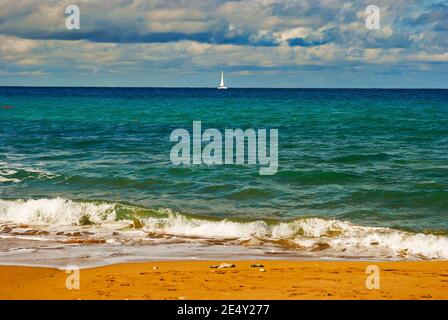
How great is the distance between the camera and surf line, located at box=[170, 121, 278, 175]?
2702 centimetres

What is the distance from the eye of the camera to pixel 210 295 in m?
9.61

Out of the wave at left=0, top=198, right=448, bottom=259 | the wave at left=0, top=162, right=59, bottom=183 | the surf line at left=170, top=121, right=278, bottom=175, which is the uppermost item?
the surf line at left=170, top=121, right=278, bottom=175

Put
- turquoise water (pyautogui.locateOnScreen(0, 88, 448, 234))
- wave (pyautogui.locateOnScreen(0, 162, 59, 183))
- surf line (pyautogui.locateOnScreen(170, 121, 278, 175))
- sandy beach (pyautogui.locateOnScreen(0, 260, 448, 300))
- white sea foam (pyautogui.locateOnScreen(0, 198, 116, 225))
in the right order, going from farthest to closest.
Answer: surf line (pyautogui.locateOnScreen(170, 121, 278, 175)) < wave (pyautogui.locateOnScreen(0, 162, 59, 183)) < turquoise water (pyautogui.locateOnScreen(0, 88, 448, 234)) < white sea foam (pyautogui.locateOnScreen(0, 198, 116, 225)) < sandy beach (pyautogui.locateOnScreen(0, 260, 448, 300))

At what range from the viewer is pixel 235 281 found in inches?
415

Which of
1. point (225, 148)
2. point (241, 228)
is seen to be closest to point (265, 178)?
point (241, 228)

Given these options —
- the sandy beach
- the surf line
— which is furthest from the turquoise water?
the sandy beach

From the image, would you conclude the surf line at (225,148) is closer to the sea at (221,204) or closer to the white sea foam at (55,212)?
the sea at (221,204)

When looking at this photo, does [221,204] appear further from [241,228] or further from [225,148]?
[225,148]

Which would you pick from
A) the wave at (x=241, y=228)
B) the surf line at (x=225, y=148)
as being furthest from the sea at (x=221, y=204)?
the surf line at (x=225, y=148)

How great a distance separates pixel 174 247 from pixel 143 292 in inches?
189

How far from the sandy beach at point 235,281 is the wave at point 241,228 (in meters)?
1.84

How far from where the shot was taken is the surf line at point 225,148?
88.6 ft

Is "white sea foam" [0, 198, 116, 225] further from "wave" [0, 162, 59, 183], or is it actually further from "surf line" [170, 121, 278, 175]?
"surf line" [170, 121, 278, 175]

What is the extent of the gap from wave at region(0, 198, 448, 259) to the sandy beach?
72.4 inches
